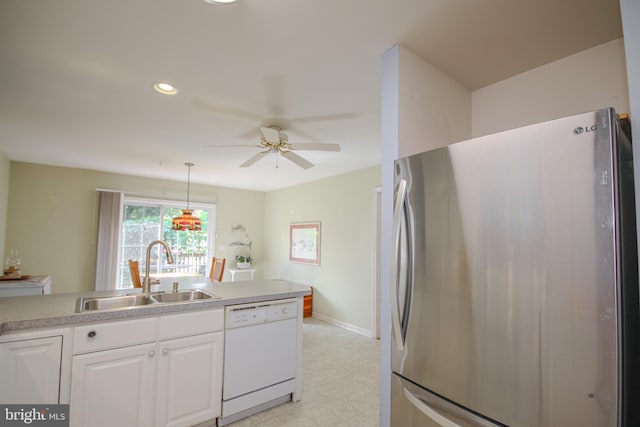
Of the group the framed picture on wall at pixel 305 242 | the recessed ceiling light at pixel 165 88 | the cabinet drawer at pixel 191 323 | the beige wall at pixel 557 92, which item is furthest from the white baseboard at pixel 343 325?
the recessed ceiling light at pixel 165 88

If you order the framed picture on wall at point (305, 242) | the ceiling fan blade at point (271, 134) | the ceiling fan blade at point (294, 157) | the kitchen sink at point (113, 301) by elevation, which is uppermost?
the ceiling fan blade at point (271, 134)

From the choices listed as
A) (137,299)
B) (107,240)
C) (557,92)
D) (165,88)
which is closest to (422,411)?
(557,92)

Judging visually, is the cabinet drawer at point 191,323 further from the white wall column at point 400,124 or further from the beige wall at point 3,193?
the beige wall at point 3,193

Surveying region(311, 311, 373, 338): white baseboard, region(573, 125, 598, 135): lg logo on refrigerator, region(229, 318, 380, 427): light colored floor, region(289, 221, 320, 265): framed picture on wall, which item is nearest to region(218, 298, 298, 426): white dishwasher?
region(229, 318, 380, 427): light colored floor

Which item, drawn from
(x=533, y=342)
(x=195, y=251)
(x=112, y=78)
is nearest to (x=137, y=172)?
(x=195, y=251)

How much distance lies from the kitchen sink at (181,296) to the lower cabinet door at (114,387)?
0.57 metres

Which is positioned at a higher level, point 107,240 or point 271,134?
point 271,134

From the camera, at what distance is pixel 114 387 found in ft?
5.70

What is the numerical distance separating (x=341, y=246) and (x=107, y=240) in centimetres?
393

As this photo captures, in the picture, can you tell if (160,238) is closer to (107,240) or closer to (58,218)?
(107,240)

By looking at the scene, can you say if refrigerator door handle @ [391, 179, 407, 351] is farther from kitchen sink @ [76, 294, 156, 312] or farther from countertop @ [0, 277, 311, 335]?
kitchen sink @ [76, 294, 156, 312]

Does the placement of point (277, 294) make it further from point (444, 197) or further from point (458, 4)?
point (458, 4)

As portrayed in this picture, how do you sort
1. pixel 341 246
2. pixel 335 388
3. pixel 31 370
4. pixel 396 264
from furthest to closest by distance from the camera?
pixel 341 246
pixel 335 388
pixel 31 370
pixel 396 264

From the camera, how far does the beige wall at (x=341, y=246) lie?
4328 millimetres
